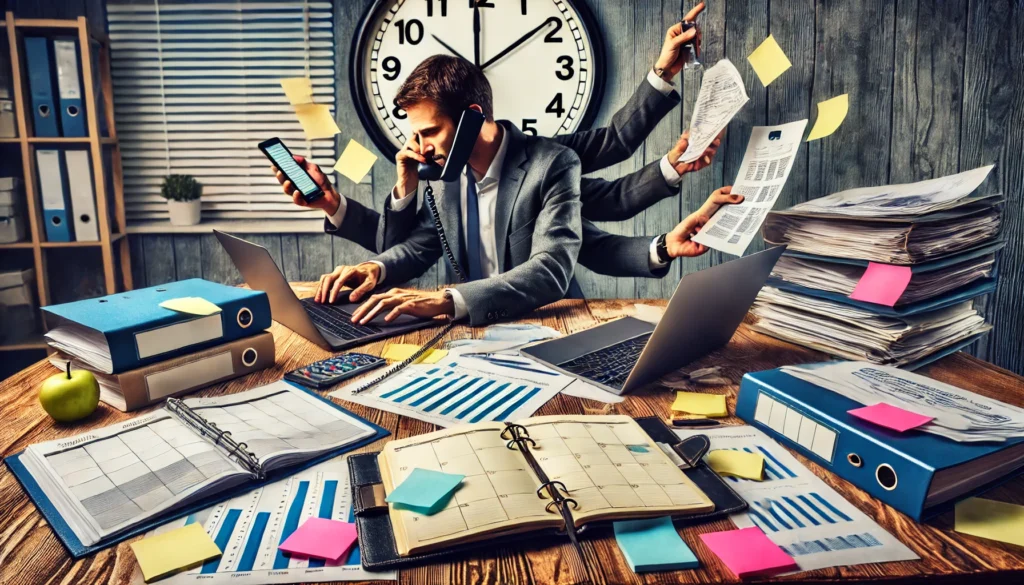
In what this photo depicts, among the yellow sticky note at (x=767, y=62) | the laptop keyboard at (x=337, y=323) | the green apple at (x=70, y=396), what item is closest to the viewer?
the green apple at (x=70, y=396)

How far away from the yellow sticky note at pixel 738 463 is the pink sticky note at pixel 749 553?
0.12 m

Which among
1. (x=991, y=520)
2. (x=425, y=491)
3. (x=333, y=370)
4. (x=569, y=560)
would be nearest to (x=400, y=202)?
(x=333, y=370)

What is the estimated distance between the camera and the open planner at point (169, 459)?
26.0 inches

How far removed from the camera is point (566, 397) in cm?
100

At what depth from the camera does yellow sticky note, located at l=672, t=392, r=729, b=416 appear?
93cm

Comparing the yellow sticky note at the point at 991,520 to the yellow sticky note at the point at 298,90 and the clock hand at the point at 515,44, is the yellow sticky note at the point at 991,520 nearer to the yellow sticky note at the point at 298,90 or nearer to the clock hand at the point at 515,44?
the clock hand at the point at 515,44

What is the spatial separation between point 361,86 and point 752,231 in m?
1.49

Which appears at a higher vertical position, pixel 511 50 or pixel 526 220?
pixel 511 50

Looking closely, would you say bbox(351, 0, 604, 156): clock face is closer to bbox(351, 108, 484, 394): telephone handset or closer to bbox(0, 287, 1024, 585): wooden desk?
bbox(351, 108, 484, 394): telephone handset

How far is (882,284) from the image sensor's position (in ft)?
3.69

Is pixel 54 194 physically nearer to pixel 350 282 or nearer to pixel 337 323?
pixel 350 282

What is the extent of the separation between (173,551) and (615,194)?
1.93 meters

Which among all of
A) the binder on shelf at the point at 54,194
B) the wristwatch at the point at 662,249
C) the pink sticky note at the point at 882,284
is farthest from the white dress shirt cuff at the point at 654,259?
the binder on shelf at the point at 54,194

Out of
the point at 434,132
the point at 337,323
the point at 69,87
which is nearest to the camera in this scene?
the point at 337,323
